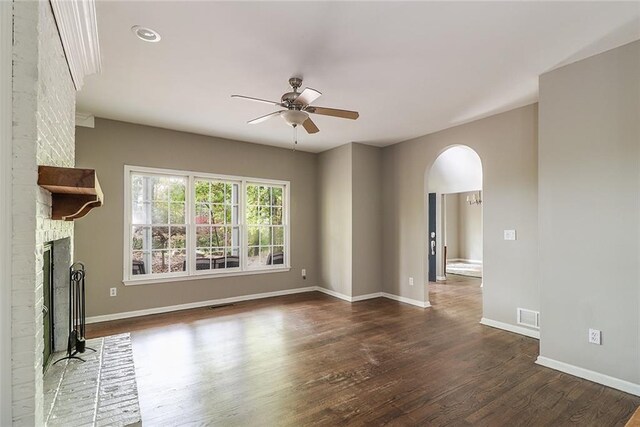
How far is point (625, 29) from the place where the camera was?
2383 mm

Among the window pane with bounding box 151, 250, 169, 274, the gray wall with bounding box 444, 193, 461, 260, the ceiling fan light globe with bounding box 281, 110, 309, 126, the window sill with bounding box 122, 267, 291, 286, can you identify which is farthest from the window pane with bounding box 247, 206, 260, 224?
the gray wall with bounding box 444, 193, 461, 260

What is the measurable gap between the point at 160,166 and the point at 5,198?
371 cm

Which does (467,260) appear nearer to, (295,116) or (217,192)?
(217,192)

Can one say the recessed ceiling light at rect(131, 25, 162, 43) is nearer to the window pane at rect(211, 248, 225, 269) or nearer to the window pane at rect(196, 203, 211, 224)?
the window pane at rect(196, 203, 211, 224)

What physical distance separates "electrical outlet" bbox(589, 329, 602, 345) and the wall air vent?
1019 millimetres

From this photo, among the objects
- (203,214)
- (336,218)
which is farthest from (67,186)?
(336,218)

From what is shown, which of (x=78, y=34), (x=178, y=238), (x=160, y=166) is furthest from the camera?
(x=178, y=238)

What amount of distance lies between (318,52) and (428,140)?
3073mm

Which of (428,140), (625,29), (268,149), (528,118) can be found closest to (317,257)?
(268,149)

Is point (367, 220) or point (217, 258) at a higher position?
point (367, 220)

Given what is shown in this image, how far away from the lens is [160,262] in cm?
489

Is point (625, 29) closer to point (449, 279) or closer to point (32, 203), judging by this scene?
point (32, 203)

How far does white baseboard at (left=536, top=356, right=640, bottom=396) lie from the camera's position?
2.54 m

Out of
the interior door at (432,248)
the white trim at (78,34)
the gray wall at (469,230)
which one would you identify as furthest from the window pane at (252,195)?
the gray wall at (469,230)
